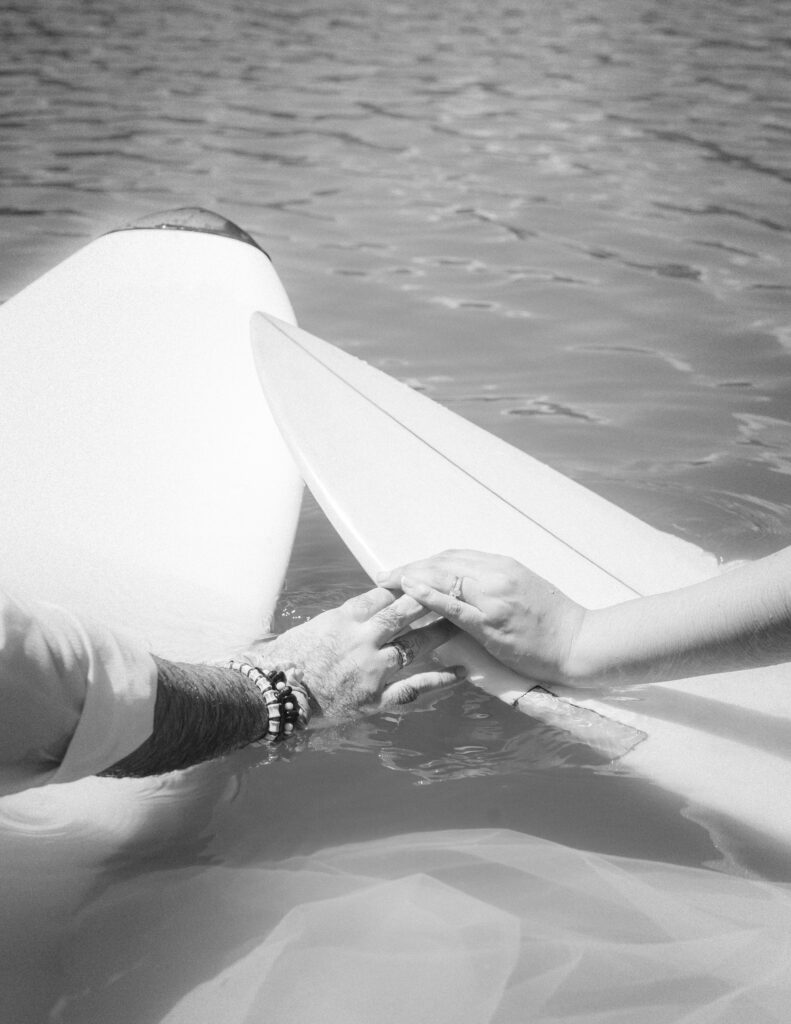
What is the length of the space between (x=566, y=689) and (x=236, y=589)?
702 millimetres

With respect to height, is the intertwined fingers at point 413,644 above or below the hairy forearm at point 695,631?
below

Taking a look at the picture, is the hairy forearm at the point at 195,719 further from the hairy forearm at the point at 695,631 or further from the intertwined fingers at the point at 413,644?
the hairy forearm at the point at 695,631

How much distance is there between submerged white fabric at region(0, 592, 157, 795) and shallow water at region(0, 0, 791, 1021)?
350mm

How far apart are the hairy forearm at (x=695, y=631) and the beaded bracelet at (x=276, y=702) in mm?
449

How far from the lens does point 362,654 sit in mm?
1938

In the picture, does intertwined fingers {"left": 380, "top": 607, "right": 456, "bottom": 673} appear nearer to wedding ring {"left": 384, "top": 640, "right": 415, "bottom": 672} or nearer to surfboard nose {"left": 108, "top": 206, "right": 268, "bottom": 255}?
wedding ring {"left": 384, "top": 640, "right": 415, "bottom": 672}

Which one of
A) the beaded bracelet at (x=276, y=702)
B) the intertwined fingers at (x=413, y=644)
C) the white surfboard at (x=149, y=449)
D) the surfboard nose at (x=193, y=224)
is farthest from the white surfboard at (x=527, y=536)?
the surfboard nose at (x=193, y=224)

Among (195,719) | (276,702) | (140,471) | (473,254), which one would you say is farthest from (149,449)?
(473,254)

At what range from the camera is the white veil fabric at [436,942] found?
142 centimetres

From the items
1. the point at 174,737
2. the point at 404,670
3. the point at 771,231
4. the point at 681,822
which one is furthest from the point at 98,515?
the point at 771,231

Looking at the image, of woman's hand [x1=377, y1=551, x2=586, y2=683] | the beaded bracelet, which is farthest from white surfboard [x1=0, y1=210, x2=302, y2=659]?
woman's hand [x1=377, y1=551, x2=586, y2=683]

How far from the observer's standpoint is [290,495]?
2.56 m

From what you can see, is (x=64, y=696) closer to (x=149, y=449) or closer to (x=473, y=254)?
(x=149, y=449)

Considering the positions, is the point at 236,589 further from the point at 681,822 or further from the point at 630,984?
the point at 630,984
